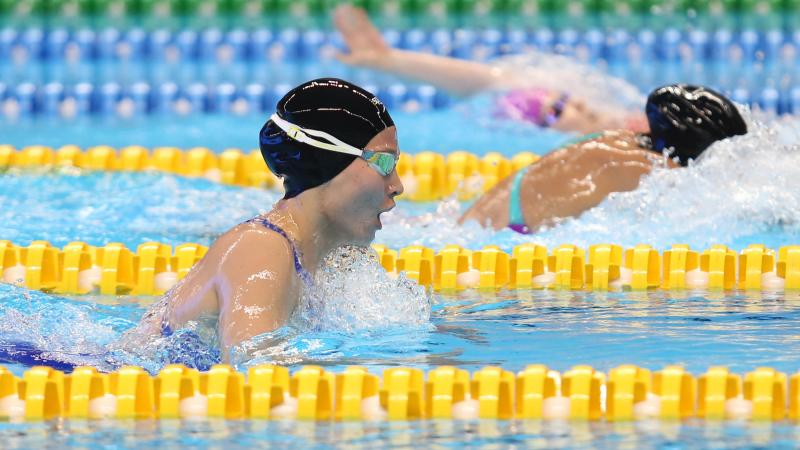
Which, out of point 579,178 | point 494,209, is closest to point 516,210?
point 494,209

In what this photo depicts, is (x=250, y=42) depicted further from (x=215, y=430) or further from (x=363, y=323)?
(x=215, y=430)

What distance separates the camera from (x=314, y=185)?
9.59 feet

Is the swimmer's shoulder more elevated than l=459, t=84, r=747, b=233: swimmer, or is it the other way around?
l=459, t=84, r=747, b=233: swimmer

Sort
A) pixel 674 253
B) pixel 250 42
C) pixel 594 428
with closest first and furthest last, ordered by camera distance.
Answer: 1. pixel 594 428
2. pixel 674 253
3. pixel 250 42

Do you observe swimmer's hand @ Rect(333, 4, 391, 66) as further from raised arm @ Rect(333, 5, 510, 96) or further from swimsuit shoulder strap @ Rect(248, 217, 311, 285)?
swimsuit shoulder strap @ Rect(248, 217, 311, 285)

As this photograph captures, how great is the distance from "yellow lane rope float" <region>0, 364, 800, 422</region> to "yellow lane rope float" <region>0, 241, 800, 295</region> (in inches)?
55.4

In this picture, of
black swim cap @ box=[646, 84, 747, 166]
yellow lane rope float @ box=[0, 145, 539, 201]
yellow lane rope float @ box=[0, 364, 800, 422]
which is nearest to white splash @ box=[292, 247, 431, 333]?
yellow lane rope float @ box=[0, 364, 800, 422]

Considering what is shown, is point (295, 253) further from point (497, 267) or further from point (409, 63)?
point (409, 63)

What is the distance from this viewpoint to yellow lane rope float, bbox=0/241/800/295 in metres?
4.23

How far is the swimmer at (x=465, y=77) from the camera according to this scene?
7176 mm

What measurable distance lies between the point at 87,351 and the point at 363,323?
26.4 inches

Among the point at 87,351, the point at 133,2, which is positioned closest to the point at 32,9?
the point at 133,2

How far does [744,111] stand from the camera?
5.24 m

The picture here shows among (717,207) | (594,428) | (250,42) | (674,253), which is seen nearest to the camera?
(594,428)
